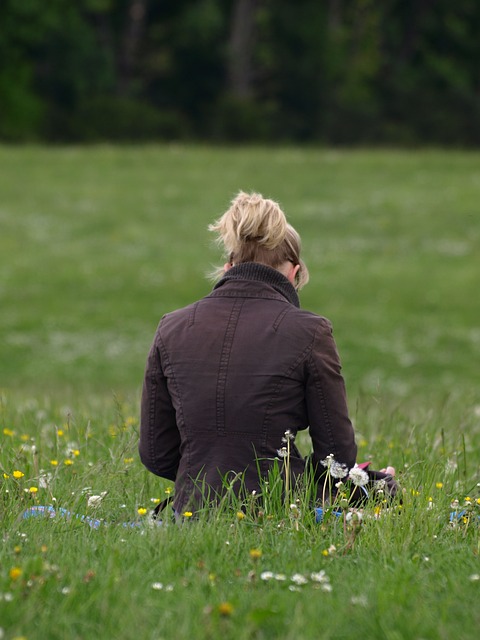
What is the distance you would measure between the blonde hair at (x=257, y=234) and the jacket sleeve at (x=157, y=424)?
0.50 m

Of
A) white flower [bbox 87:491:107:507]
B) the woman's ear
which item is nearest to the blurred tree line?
the woman's ear

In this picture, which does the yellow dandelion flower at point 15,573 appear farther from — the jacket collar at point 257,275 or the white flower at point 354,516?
the jacket collar at point 257,275

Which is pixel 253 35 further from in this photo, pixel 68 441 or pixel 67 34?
pixel 68 441

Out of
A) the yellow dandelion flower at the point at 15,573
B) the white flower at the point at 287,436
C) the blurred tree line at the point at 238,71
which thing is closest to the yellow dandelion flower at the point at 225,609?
the yellow dandelion flower at the point at 15,573

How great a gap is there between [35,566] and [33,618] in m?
0.24

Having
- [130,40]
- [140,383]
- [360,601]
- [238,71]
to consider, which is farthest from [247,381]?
[130,40]

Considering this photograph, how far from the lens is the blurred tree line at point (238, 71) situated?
135ft

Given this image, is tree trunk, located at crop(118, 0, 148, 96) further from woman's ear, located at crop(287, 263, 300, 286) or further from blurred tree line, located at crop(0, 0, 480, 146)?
woman's ear, located at crop(287, 263, 300, 286)

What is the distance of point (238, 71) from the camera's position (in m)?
46.3

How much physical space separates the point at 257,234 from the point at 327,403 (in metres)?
0.72

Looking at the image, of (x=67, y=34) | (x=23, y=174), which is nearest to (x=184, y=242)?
(x=23, y=174)

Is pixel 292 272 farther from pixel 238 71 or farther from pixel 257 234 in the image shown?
pixel 238 71

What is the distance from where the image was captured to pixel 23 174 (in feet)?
90.1

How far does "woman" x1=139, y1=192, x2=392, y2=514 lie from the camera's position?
3.64 meters
